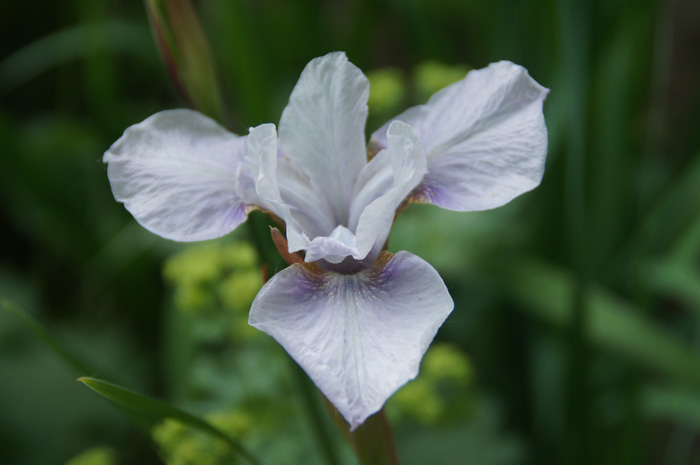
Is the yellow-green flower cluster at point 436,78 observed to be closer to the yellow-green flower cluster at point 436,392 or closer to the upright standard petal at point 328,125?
the yellow-green flower cluster at point 436,392

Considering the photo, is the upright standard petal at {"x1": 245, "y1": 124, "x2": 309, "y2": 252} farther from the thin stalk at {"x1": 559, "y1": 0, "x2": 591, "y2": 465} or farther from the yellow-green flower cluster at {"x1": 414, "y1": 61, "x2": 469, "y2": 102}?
the yellow-green flower cluster at {"x1": 414, "y1": 61, "x2": 469, "y2": 102}

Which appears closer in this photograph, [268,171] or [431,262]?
[268,171]

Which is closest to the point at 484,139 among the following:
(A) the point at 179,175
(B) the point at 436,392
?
(A) the point at 179,175

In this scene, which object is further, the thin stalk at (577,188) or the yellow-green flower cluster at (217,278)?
the yellow-green flower cluster at (217,278)

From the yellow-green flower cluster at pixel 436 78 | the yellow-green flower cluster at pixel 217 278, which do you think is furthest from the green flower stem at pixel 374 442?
the yellow-green flower cluster at pixel 436 78

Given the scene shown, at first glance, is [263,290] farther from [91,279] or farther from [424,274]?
[91,279]

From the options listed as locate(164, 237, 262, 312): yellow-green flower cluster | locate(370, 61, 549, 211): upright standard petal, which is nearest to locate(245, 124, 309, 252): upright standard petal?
locate(370, 61, 549, 211): upright standard petal

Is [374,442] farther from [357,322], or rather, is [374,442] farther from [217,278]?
[217,278]
